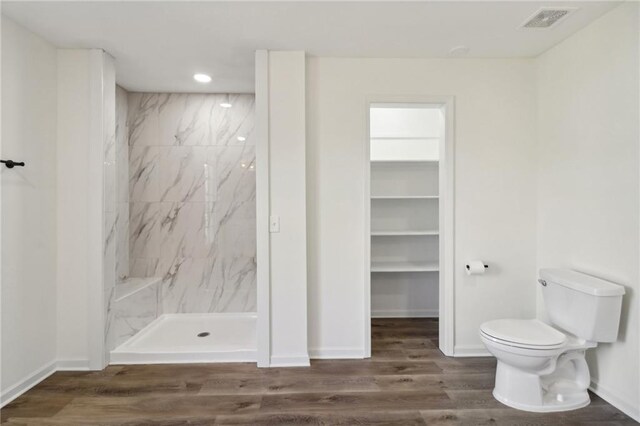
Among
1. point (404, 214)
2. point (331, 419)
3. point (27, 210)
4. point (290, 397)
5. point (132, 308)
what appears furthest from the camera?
point (404, 214)

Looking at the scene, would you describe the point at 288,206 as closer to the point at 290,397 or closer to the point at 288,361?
the point at 288,361

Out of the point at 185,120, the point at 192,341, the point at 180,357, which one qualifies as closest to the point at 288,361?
the point at 180,357

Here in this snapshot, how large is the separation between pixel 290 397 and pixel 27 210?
2.13 metres

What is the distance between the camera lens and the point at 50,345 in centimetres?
235

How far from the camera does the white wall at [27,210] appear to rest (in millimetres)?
2016

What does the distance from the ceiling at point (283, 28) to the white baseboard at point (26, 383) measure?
231cm

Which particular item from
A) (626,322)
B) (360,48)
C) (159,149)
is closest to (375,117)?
(360,48)

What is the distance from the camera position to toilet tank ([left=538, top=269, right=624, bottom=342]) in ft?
6.07

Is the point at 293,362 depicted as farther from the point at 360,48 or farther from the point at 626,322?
the point at 360,48

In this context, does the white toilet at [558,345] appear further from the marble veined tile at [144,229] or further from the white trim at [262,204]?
the marble veined tile at [144,229]

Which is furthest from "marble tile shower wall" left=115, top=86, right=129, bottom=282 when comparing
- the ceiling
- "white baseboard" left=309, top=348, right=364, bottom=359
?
"white baseboard" left=309, top=348, right=364, bottom=359

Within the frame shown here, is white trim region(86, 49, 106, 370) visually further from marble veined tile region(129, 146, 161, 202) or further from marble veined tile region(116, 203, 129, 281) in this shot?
marble veined tile region(129, 146, 161, 202)

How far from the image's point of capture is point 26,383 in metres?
2.13

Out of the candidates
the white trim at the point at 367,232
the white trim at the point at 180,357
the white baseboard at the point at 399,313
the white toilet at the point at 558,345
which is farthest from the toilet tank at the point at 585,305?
the white trim at the point at 180,357
